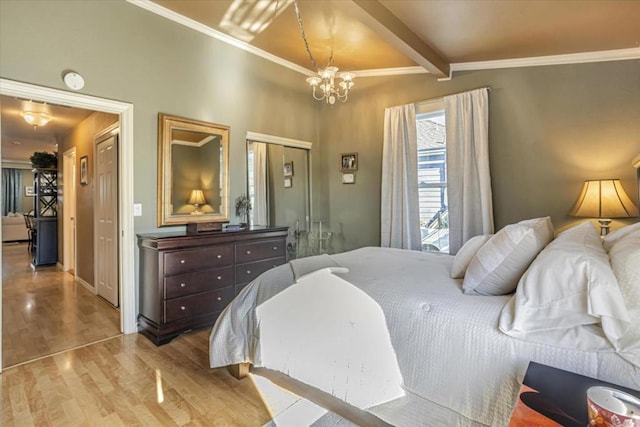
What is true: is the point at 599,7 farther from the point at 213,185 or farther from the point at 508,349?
the point at 213,185

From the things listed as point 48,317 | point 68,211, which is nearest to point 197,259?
point 48,317

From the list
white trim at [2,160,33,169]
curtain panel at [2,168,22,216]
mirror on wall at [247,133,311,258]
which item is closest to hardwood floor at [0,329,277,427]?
mirror on wall at [247,133,311,258]

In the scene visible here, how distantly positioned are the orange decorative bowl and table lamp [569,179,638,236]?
8.47ft

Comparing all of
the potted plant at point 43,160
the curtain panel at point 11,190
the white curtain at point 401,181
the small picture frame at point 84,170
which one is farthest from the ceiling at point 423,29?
the curtain panel at point 11,190

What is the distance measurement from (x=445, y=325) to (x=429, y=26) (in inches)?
107

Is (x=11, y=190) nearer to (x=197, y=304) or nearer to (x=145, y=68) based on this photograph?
(x=145, y=68)

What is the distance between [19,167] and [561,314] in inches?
552

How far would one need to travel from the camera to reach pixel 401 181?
4164 millimetres

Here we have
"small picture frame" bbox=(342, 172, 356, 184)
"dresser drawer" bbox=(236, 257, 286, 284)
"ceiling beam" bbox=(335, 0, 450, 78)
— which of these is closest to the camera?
"ceiling beam" bbox=(335, 0, 450, 78)

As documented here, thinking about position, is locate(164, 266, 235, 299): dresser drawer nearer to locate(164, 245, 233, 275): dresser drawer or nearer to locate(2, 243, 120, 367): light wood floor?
locate(164, 245, 233, 275): dresser drawer

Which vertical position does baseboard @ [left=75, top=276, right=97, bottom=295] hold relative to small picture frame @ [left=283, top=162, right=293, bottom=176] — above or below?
below

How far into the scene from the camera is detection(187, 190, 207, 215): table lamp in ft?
11.6

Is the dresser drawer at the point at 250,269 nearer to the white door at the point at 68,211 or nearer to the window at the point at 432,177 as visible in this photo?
the window at the point at 432,177

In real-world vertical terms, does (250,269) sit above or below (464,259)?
below
